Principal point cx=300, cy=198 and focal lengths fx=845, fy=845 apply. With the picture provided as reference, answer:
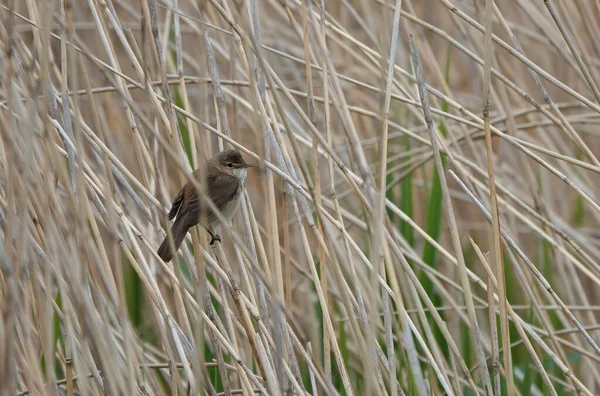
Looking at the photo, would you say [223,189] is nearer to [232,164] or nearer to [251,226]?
[232,164]

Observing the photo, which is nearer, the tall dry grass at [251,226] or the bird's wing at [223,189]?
the tall dry grass at [251,226]

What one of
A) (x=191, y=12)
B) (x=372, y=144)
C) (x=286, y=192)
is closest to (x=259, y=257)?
(x=286, y=192)

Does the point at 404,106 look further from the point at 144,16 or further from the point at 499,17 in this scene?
the point at 144,16

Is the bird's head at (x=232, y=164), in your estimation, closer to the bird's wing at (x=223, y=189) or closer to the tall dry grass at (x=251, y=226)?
the bird's wing at (x=223, y=189)

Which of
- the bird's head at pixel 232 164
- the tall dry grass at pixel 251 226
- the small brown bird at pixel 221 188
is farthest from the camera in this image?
the bird's head at pixel 232 164

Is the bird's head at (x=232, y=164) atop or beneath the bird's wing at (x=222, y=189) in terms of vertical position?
atop

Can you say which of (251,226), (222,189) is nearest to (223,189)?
(222,189)

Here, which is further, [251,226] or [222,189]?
[222,189]

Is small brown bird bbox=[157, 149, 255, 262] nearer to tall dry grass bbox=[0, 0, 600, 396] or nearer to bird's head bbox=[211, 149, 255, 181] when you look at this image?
bird's head bbox=[211, 149, 255, 181]

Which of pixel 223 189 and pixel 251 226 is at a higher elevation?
pixel 223 189

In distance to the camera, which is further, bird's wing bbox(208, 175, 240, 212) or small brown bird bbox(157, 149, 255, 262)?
bird's wing bbox(208, 175, 240, 212)

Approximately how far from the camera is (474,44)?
130 inches

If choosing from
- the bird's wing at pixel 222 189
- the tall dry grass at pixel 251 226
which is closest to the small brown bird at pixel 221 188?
the bird's wing at pixel 222 189

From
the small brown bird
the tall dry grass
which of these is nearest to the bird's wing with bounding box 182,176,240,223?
the small brown bird
